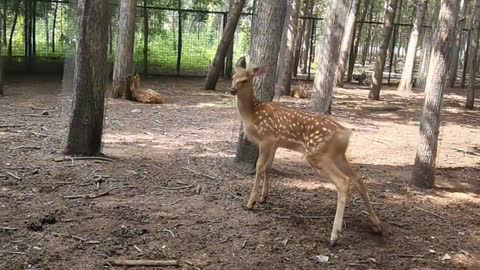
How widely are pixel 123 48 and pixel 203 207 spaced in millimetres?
7609

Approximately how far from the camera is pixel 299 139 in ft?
17.0

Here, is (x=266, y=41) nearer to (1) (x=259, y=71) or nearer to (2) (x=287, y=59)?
(1) (x=259, y=71)

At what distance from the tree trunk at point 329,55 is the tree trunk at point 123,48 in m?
4.21

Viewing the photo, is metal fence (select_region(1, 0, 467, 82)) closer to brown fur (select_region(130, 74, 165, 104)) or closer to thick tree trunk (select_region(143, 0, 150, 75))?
thick tree trunk (select_region(143, 0, 150, 75))

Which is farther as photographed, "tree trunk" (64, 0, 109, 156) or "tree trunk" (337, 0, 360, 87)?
"tree trunk" (337, 0, 360, 87)

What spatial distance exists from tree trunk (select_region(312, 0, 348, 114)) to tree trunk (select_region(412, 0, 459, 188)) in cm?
385

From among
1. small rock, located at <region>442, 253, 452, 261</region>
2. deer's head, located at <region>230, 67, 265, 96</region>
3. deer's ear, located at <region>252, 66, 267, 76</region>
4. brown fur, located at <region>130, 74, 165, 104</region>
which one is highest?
deer's ear, located at <region>252, 66, 267, 76</region>

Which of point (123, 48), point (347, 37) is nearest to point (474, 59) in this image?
point (347, 37)

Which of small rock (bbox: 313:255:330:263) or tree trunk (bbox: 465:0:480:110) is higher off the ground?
tree trunk (bbox: 465:0:480:110)

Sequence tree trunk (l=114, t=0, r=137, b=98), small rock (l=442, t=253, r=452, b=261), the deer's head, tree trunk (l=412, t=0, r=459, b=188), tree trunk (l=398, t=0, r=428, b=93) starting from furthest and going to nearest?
tree trunk (l=398, t=0, r=428, b=93) → tree trunk (l=114, t=0, r=137, b=98) → tree trunk (l=412, t=0, r=459, b=188) → the deer's head → small rock (l=442, t=253, r=452, b=261)

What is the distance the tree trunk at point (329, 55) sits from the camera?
34.4ft

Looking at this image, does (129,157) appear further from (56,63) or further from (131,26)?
(56,63)

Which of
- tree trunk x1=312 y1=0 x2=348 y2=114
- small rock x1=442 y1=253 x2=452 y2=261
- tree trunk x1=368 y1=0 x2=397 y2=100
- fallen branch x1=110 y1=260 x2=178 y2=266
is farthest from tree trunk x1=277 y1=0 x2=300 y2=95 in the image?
fallen branch x1=110 y1=260 x2=178 y2=266

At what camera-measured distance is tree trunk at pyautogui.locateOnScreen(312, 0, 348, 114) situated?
1049 cm
